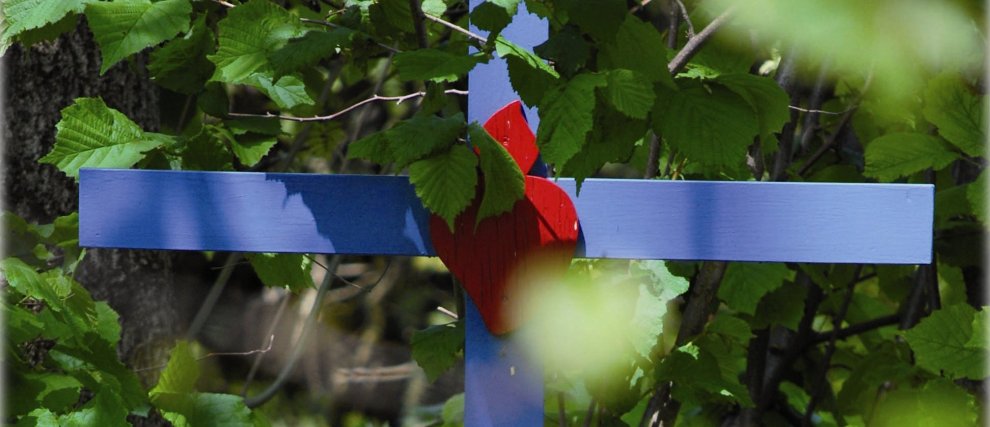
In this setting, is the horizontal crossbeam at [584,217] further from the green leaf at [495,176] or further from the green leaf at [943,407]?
the green leaf at [943,407]

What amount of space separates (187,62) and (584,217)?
0.58 metres

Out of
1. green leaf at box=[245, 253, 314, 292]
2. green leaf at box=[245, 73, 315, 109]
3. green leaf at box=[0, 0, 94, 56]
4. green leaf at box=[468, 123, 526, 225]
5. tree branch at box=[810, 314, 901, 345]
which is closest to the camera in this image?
green leaf at box=[468, 123, 526, 225]

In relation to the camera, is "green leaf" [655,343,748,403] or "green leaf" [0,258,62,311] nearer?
"green leaf" [0,258,62,311]

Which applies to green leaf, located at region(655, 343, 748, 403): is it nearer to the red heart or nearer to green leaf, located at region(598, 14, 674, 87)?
the red heart

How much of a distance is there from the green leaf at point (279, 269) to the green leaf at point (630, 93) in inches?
26.1

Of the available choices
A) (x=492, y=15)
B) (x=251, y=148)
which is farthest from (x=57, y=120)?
(x=492, y=15)

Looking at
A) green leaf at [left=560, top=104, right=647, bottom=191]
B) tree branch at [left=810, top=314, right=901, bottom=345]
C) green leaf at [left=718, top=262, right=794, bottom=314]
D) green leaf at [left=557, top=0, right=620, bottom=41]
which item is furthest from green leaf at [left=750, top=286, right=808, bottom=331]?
green leaf at [left=557, top=0, right=620, bottom=41]

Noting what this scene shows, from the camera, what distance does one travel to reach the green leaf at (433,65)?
3.53 feet

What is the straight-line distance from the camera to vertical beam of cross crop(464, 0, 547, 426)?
4.22ft

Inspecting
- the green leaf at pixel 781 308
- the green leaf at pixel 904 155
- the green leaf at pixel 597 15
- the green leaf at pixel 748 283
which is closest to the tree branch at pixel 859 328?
the green leaf at pixel 781 308

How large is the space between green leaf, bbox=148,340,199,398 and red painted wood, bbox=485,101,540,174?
56 centimetres

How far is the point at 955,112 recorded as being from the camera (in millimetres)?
1703

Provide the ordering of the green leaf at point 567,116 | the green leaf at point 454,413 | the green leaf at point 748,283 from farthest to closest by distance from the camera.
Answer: the green leaf at point 454,413 → the green leaf at point 748,283 → the green leaf at point 567,116

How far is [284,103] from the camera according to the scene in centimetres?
141
